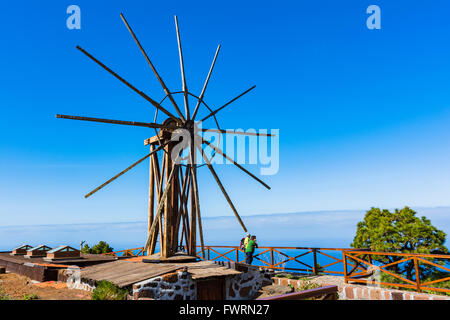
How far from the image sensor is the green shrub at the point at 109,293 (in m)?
8.25

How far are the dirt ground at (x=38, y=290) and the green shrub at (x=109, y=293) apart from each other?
61 centimetres

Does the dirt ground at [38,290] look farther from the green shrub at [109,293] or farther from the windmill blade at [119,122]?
the windmill blade at [119,122]

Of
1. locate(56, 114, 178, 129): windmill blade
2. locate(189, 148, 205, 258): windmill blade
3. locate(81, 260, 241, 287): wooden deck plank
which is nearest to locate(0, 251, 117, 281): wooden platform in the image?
locate(81, 260, 241, 287): wooden deck plank

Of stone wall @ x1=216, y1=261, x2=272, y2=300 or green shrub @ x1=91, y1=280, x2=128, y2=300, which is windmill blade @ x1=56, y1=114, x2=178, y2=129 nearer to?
green shrub @ x1=91, y1=280, x2=128, y2=300

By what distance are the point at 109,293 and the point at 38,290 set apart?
10.1 feet

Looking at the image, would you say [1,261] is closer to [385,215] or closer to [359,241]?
[359,241]

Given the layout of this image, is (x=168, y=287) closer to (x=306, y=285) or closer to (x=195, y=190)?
(x=195, y=190)

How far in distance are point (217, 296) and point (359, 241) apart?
9121mm

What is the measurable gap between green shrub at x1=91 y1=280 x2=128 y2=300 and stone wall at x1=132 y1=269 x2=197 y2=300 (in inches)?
12.3

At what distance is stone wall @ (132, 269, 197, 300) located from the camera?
28.2ft

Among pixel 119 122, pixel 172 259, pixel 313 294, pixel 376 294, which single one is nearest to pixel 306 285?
pixel 376 294

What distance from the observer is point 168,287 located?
916 cm

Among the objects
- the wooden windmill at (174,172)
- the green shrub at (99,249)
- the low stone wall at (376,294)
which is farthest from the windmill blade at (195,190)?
the green shrub at (99,249)
